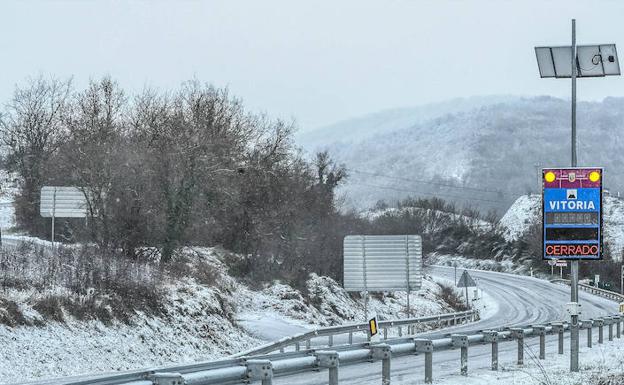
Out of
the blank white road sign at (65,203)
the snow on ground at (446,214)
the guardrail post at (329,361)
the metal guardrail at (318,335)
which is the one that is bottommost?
the metal guardrail at (318,335)

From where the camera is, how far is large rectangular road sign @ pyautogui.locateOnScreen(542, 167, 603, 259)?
20.4 meters

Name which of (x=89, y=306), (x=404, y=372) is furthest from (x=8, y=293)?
(x=404, y=372)

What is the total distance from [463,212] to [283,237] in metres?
113

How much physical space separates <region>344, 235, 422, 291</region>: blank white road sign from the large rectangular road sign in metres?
17.4

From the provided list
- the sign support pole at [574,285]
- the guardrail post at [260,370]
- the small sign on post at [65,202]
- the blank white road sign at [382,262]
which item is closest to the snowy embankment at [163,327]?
the blank white road sign at [382,262]

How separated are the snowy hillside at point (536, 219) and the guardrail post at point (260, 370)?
445 feet

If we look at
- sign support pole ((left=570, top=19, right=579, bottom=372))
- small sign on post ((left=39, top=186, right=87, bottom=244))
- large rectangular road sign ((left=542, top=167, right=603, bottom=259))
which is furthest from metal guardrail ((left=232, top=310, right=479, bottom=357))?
small sign on post ((left=39, top=186, right=87, bottom=244))

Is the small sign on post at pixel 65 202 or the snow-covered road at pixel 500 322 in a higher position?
the small sign on post at pixel 65 202

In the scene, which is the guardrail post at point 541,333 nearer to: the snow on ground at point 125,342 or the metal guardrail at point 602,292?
the snow on ground at point 125,342

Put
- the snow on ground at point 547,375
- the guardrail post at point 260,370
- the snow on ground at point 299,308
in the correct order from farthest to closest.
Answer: the snow on ground at point 299,308 < the snow on ground at point 547,375 < the guardrail post at point 260,370

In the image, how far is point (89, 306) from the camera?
2717cm

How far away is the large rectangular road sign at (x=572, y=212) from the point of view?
20406mm

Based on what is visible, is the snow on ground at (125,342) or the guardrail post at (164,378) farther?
the snow on ground at (125,342)

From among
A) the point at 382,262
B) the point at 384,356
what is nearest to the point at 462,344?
the point at 384,356
